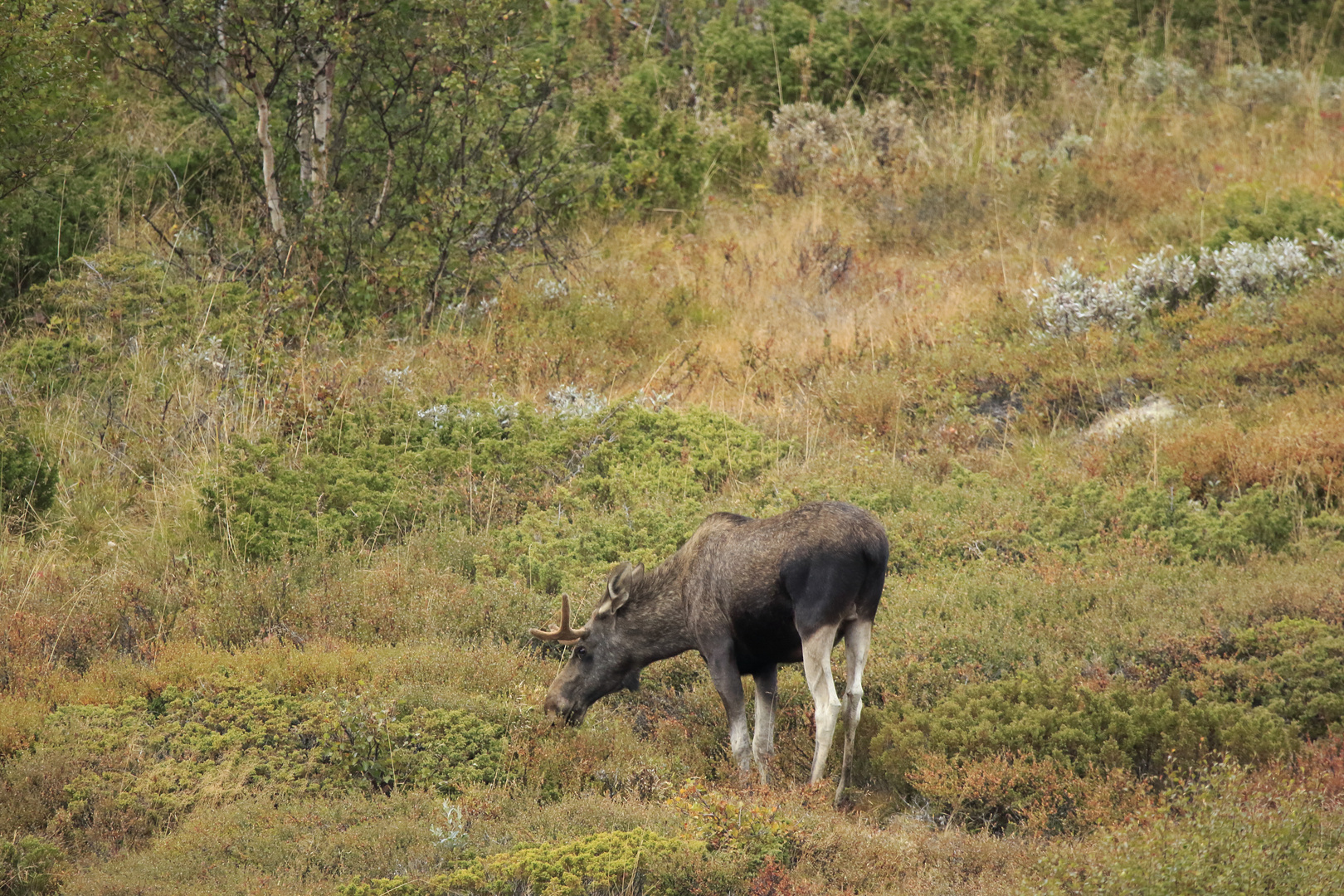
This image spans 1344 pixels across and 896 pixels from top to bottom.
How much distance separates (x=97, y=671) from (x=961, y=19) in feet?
56.4

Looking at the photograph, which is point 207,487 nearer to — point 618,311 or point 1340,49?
point 618,311

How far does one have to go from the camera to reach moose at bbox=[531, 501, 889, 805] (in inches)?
287

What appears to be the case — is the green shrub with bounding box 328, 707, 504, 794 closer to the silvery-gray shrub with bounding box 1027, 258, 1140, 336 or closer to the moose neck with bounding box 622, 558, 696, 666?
the moose neck with bounding box 622, 558, 696, 666

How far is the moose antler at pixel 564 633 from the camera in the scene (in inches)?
318

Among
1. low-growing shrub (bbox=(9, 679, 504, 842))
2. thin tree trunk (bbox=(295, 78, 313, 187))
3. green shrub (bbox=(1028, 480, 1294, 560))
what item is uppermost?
thin tree trunk (bbox=(295, 78, 313, 187))

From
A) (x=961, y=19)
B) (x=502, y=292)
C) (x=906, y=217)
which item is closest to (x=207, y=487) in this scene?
(x=502, y=292)

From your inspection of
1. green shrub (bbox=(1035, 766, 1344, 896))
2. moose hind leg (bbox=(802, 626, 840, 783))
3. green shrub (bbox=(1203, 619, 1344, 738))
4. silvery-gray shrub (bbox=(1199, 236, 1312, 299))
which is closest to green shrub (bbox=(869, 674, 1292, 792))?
green shrub (bbox=(1203, 619, 1344, 738))

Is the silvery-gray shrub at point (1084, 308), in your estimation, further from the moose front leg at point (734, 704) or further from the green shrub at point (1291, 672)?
the moose front leg at point (734, 704)

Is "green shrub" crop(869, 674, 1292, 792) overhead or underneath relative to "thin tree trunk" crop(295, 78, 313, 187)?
underneath

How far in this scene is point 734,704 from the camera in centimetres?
772

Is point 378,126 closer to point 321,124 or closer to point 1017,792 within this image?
point 321,124

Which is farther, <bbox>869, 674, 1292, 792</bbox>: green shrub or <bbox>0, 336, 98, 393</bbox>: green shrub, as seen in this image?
<bbox>0, 336, 98, 393</bbox>: green shrub

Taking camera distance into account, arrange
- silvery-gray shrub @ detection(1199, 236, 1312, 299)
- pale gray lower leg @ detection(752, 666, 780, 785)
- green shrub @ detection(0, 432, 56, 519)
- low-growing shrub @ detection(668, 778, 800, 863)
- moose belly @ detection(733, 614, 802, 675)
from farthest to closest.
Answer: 1. silvery-gray shrub @ detection(1199, 236, 1312, 299)
2. green shrub @ detection(0, 432, 56, 519)
3. pale gray lower leg @ detection(752, 666, 780, 785)
4. moose belly @ detection(733, 614, 802, 675)
5. low-growing shrub @ detection(668, 778, 800, 863)

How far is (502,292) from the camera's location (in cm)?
1503
